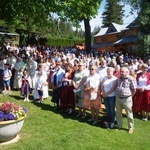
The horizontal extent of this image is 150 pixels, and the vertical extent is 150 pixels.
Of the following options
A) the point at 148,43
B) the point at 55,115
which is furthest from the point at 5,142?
the point at 148,43

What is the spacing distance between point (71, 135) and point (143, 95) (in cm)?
350

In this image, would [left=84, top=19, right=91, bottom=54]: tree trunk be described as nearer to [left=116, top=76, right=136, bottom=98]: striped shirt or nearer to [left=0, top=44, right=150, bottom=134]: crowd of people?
[left=0, top=44, right=150, bottom=134]: crowd of people

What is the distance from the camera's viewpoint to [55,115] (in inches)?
398

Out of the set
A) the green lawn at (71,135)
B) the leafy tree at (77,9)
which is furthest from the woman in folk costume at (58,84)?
the leafy tree at (77,9)

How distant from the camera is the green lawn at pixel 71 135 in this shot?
7352 millimetres

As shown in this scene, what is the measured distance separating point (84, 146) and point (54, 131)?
4.52 feet

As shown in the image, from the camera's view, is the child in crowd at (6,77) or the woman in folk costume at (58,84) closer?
the woman in folk costume at (58,84)

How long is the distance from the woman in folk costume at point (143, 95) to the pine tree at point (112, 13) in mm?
71051

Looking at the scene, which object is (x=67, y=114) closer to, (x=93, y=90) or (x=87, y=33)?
(x=93, y=90)

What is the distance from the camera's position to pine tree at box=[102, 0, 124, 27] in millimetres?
79625

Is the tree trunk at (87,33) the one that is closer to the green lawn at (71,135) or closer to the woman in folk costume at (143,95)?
the woman in folk costume at (143,95)

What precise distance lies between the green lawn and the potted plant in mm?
264

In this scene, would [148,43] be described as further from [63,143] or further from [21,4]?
Result: [63,143]

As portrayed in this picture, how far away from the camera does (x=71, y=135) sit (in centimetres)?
809
